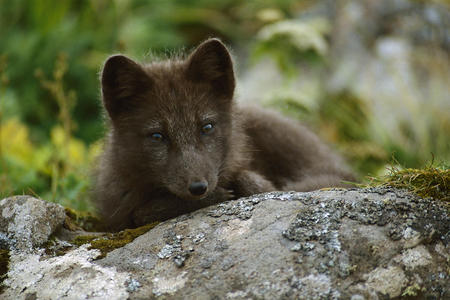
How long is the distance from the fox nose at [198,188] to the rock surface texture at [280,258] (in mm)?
318

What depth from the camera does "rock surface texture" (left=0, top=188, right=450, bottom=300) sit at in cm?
285

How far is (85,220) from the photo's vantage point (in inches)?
179

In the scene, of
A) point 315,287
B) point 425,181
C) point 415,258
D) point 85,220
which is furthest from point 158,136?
point 415,258

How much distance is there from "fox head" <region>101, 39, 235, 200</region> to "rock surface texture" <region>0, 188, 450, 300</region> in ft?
2.28

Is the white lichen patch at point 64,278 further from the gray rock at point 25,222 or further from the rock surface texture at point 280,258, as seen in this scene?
the gray rock at point 25,222

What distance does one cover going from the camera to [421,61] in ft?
31.2

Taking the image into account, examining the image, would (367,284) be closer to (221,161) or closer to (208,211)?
(208,211)

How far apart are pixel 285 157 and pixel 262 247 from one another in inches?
96.3

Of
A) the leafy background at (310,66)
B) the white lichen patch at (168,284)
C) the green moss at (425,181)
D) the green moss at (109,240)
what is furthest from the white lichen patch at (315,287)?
the leafy background at (310,66)

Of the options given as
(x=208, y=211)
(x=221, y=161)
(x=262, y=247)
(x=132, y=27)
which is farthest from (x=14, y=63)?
(x=262, y=247)

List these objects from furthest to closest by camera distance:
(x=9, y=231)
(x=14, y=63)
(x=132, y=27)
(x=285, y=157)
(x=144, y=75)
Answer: (x=132, y=27), (x=14, y=63), (x=285, y=157), (x=144, y=75), (x=9, y=231)

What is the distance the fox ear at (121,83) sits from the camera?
13.6 ft

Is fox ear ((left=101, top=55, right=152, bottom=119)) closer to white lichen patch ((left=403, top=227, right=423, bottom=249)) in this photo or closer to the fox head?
the fox head

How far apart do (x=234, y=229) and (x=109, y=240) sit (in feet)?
2.86
